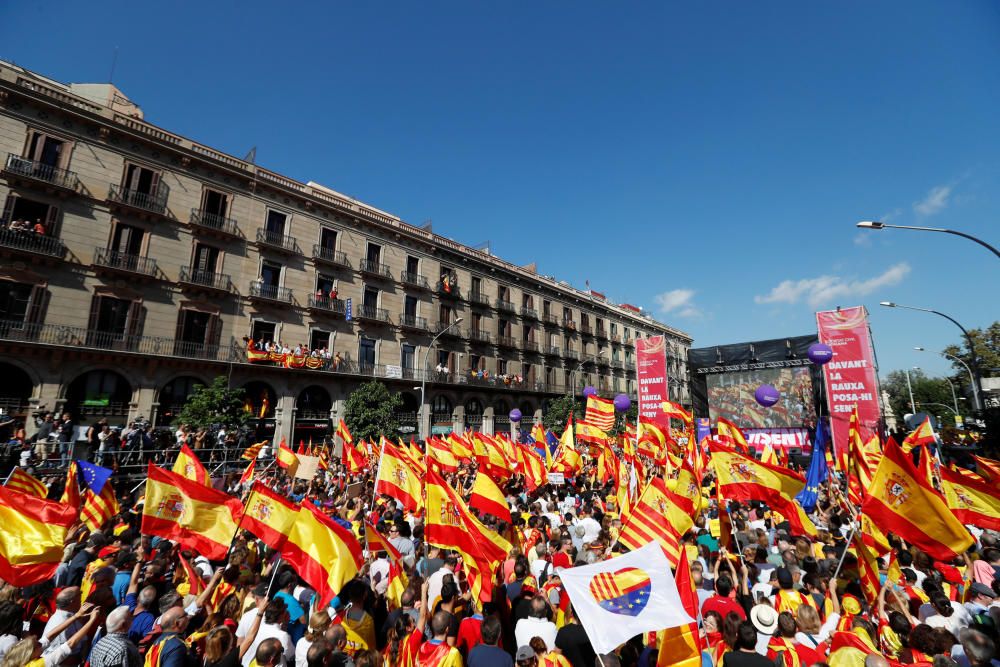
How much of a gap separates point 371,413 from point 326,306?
24.1ft

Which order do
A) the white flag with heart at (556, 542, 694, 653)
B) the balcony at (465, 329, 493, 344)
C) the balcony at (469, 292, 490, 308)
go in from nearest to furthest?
the white flag with heart at (556, 542, 694, 653), the balcony at (465, 329, 493, 344), the balcony at (469, 292, 490, 308)

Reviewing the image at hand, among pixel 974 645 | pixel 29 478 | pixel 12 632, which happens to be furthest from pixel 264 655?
pixel 29 478

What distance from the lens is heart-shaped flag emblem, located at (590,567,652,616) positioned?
400 cm

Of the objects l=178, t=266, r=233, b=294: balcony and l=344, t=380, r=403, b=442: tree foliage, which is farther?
l=344, t=380, r=403, b=442: tree foliage

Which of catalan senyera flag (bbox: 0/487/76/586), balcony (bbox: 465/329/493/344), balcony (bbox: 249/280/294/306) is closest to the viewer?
catalan senyera flag (bbox: 0/487/76/586)

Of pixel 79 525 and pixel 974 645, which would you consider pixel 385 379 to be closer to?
pixel 79 525

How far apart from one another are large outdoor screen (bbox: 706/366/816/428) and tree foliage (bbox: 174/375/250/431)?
29.3 metres

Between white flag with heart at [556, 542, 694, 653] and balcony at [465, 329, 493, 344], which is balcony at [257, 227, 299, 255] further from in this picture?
white flag with heart at [556, 542, 694, 653]

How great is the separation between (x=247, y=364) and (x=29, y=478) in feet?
56.5

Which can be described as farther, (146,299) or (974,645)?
(146,299)

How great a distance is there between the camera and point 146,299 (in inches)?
881

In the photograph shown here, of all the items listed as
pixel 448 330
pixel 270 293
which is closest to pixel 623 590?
pixel 270 293

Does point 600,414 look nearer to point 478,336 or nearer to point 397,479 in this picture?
point 397,479

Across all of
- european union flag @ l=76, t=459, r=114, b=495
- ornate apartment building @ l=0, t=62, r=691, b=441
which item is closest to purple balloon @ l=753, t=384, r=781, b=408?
ornate apartment building @ l=0, t=62, r=691, b=441
